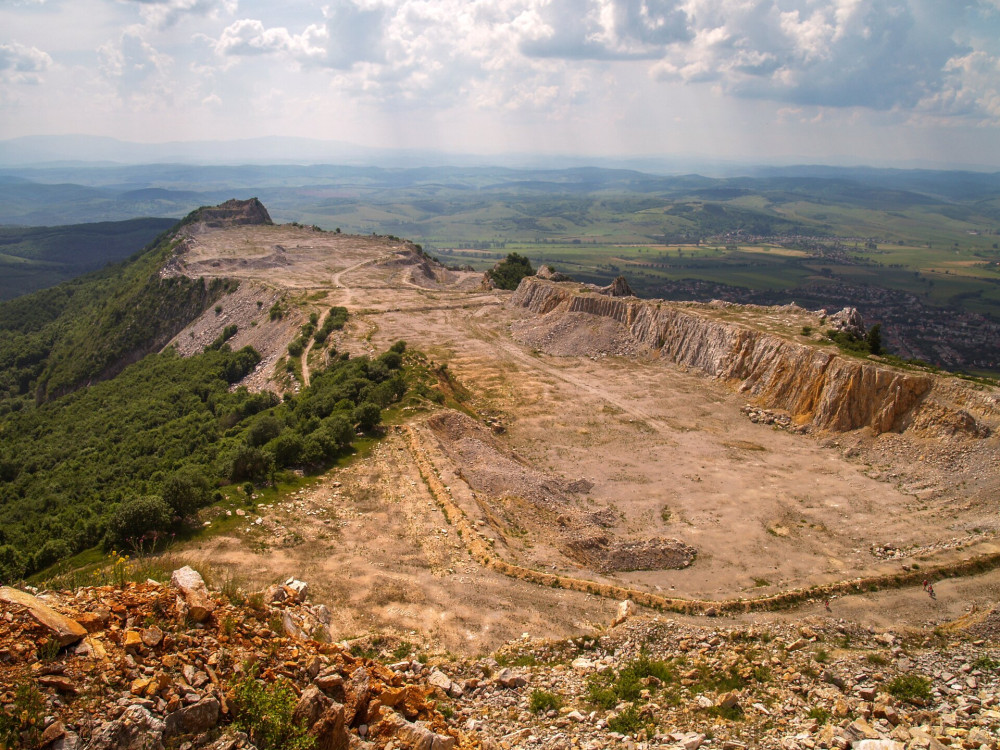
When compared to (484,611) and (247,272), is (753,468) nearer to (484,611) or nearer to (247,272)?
(484,611)

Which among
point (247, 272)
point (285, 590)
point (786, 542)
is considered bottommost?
point (786, 542)

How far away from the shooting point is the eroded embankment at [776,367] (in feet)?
140

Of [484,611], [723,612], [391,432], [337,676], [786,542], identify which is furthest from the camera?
[391,432]

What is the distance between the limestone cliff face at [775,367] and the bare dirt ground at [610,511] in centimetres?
193

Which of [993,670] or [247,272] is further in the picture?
[247,272]

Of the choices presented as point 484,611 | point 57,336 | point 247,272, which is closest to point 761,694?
point 484,611

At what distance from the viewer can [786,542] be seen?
30859mm

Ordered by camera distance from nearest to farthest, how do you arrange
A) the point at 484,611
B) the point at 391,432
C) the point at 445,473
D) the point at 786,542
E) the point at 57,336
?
the point at 484,611 → the point at 786,542 → the point at 445,473 → the point at 391,432 → the point at 57,336

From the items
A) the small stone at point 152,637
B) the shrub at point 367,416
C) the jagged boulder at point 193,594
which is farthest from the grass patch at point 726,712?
the shrub at point 367,416

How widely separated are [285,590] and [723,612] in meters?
16.8

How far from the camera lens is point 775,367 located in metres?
51.3

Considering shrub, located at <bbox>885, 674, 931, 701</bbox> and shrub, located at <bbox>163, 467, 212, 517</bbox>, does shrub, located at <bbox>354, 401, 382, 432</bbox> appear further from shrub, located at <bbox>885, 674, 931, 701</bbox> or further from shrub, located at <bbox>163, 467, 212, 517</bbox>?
shrub, located at <bbox>885, 674, 931, 701</bbox>

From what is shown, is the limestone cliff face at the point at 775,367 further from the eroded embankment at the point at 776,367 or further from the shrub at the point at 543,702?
the shrub at the point at 543,702

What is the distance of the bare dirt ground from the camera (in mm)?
22375
